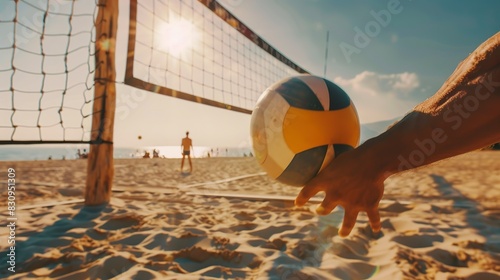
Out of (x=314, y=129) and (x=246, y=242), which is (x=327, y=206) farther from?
(x=246, y=242)

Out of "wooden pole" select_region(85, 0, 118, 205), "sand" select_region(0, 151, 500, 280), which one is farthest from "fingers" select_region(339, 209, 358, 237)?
"wooden pole" select_region(85, 0, 118, 205)

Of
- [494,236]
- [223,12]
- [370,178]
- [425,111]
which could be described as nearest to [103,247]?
[370,178]

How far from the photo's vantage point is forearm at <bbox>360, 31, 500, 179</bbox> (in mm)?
978

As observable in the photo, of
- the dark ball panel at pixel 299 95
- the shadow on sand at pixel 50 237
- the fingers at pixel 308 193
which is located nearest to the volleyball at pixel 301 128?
the dark ball panel at pixel 299 95

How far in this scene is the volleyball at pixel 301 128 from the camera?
1655 millimetres

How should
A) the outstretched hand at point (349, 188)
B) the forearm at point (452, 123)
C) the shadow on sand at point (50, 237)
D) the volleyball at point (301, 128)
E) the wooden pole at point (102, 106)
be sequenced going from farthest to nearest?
the wooden pole at point (102, 106)
the shadow on sand at point (50, 237)
the volleyball at point (301, 128)
the outstretched hand at point (349, 188)
the forearm at point (452, 123)

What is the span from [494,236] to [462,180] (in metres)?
3.81

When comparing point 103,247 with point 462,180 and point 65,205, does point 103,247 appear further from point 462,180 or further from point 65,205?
point 462,180

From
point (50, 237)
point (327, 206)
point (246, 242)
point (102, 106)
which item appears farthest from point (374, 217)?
point (102, 106)

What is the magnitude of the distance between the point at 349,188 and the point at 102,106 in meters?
3.47

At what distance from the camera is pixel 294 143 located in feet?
5.55

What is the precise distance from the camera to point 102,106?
12.5 feet

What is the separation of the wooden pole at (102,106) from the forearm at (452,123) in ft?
11.4

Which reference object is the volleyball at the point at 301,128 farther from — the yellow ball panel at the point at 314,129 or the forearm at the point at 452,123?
the forearm at the point at 452,123
